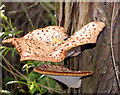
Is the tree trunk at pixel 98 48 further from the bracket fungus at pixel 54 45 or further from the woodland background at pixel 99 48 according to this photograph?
the bracket fungus at pixel 54 45

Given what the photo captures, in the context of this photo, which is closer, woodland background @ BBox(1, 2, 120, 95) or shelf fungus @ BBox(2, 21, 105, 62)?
shelf fungus @ BBox(2, 21, 105, 62)

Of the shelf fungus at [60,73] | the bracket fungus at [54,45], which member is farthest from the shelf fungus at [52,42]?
the shelf fungus at [60,73]

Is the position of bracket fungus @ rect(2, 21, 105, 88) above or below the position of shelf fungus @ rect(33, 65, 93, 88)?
above

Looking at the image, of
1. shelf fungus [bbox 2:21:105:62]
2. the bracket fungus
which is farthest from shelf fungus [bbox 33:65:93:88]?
shelf fungus [bbox 2:21:105:62]

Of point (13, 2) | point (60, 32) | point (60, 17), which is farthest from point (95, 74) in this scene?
point (13, 2)

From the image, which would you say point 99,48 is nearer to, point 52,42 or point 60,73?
point 52,42

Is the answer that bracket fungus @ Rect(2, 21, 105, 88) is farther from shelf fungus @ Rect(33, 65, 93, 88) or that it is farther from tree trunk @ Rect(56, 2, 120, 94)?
tree trunk @ Rect(56, 2, 120, 94)

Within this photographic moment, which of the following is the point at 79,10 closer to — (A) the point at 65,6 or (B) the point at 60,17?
(A) the point at 65,6
